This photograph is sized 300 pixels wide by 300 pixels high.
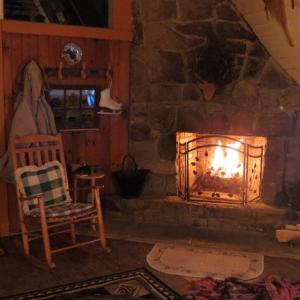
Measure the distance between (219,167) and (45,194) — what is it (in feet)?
5.71

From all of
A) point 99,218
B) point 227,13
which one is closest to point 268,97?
point 227,13

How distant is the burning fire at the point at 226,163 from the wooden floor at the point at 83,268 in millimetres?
1108

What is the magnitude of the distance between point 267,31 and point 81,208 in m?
2.09

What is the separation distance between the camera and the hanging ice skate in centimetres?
413

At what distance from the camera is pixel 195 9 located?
403 cm

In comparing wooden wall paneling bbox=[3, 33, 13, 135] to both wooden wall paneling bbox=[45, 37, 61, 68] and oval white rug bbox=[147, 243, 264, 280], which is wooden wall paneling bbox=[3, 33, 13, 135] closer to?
wooden wall paneling bbox=[45, 37, 61, 68]

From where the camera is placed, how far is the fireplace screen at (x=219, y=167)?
13.6 ft

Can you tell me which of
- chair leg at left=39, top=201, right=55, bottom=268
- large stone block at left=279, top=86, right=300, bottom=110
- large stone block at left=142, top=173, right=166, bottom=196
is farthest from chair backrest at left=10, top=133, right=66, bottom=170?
large stone block at left=279, top=86, right=300, bottom=110

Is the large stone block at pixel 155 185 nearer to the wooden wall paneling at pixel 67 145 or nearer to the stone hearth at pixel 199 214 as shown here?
the stone hearth at pixel 199 214

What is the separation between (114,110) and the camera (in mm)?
4172

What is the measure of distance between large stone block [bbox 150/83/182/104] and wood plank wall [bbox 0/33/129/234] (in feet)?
0.86

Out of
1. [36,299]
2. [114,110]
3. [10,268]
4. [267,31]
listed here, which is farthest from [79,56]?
[36,299]

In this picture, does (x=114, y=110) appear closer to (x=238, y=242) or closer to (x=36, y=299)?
(x=238, y=242)

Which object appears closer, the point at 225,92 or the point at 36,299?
the point at 36,299
